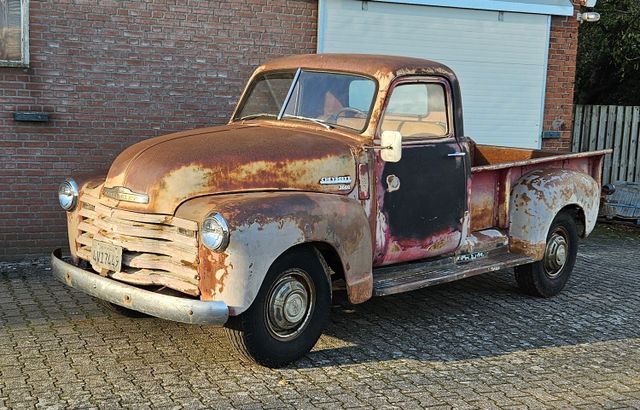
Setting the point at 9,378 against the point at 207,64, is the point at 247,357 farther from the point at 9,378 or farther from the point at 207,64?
the point at 207,64

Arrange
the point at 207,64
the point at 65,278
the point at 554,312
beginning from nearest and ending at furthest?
1. the point at 65,278
2. the point at 554,312
3. the point at 207,64

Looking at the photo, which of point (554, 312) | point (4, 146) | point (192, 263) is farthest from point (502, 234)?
point (4, 146)

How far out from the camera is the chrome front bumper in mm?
4551

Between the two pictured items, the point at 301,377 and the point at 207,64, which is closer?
the point at 301,377

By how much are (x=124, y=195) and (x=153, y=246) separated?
17.3 inches

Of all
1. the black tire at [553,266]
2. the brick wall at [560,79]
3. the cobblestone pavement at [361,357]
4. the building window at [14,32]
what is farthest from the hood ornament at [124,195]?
the brick wall at [560,79]

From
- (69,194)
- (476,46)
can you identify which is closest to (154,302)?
(69,194)

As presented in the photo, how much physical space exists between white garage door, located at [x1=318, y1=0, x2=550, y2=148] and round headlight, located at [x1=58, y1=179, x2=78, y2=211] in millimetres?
4194

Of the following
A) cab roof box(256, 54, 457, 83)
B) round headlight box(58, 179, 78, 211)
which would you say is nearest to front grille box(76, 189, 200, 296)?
round headlight box(58, 179, 78, 211)

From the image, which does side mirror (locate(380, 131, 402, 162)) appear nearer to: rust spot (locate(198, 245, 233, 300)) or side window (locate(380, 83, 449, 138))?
side window (locate(380, 83, 449, 138))

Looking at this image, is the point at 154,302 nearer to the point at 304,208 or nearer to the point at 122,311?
the point at 304,208

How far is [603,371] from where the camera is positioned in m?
5.36

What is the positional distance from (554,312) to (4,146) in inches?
216

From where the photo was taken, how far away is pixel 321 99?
6.07m
